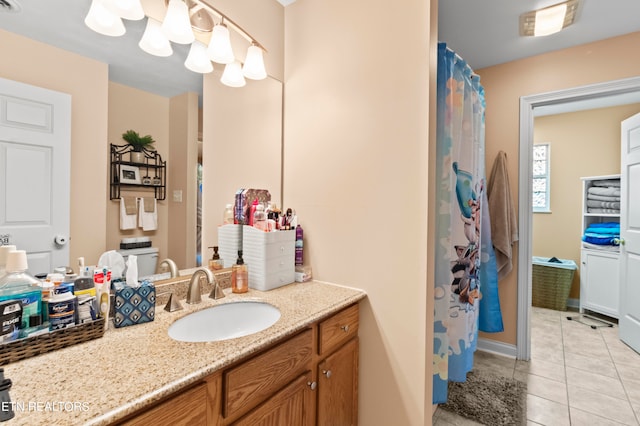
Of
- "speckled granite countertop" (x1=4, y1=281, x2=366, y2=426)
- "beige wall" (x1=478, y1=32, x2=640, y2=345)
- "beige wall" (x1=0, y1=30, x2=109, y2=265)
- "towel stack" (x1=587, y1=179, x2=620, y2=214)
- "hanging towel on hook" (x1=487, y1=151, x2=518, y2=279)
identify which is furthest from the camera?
"towel stack" (x1=587, y1=179, x2=620, y2=214)

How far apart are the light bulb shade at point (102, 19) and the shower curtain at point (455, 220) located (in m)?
1.42

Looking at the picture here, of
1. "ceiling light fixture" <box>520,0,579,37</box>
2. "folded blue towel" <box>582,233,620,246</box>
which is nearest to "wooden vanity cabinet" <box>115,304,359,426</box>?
"ceiling light fixture" <box>520,0,579,37</box>

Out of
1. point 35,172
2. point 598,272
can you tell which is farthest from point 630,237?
point 35,172

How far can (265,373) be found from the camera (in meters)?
0.93

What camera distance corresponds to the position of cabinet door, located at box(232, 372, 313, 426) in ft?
2.95

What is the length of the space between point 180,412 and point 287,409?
1.41ft

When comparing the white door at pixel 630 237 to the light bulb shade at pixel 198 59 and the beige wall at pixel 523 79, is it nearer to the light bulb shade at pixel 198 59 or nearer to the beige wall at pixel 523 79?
the beige wall at pixel 523 79

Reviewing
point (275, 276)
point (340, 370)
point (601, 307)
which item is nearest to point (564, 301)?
point (601, 307)

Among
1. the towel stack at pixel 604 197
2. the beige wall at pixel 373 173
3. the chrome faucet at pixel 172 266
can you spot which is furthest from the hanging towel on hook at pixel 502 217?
the chrome faucet at pixel 172 266

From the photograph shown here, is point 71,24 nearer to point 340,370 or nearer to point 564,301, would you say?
point 340,370

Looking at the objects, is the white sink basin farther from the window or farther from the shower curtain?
the window

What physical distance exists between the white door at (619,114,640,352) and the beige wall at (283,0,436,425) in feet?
8.51

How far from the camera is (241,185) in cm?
165

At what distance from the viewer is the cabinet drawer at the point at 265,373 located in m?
0.83
